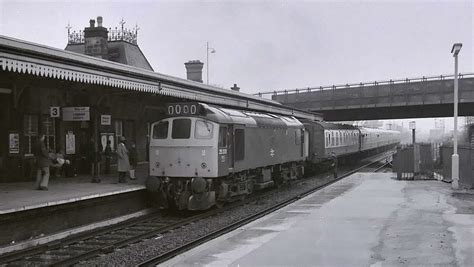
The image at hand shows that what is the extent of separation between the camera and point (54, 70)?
378 inches

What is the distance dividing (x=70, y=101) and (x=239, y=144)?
18.4ft

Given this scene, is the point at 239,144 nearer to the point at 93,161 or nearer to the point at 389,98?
the point at 93,161

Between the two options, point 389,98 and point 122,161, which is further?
point 389,98

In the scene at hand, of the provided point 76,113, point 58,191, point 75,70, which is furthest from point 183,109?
point 58,191

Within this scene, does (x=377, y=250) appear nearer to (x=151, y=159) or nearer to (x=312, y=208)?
(x=312, y=208)

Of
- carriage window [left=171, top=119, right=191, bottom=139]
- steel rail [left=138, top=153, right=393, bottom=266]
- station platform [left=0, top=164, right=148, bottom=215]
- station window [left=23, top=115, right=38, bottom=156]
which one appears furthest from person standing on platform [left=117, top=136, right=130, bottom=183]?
steel rail [left=138, top=153, right=393, bottom=266]

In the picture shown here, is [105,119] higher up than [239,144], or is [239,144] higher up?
[105,119]

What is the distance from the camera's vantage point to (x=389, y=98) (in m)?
35.5

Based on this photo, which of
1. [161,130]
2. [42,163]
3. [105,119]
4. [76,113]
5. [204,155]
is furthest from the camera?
[105,119]

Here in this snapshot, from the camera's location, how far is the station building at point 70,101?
1009 cm

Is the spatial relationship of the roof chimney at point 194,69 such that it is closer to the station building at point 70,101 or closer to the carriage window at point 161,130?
the station building at point 70,101

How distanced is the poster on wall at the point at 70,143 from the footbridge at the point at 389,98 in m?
26.2

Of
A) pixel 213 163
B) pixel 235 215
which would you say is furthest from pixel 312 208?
pixel 213 163

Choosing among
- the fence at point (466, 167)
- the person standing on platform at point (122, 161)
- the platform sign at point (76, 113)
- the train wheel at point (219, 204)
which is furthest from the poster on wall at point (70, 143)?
the fence at point (466, 167)
